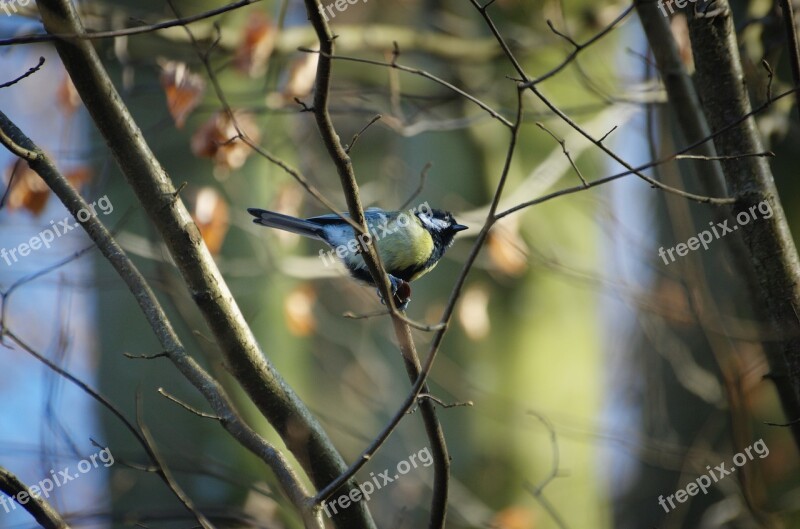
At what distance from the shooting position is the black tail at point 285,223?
351cm

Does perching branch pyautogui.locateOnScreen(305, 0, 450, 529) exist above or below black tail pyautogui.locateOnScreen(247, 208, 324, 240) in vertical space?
below

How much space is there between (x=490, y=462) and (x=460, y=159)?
230 cm

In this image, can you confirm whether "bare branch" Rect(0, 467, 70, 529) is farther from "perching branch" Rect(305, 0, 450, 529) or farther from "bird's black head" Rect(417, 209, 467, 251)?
"bird's black head" Rect(417, 209, 467, 251)

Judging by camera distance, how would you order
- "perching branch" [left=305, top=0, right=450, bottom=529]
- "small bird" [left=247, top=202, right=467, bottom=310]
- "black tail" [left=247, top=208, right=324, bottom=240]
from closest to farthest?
"perching branch" [left=305, top=0, right=450, bottom=529] < "black tail" [left=247, top=208, right=324, bottom=240] < "small bird" [left=247, top=202, right=467, bottom=310]

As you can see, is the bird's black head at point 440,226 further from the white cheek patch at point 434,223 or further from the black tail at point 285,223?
the black tail at point 285,223

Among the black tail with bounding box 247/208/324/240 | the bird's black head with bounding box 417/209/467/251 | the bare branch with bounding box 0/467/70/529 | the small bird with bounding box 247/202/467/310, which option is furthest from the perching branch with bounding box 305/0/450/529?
the bird's black head with bounding box 417/209/467/251

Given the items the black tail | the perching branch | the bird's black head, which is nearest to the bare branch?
the perching branch

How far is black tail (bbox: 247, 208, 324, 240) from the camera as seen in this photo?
351 cm

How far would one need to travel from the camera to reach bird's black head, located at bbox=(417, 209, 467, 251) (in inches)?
164

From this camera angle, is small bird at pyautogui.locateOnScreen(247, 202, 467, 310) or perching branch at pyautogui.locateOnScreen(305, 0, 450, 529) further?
small bird at pyautogui.locateOnScreen(247, 202, 467, 310)

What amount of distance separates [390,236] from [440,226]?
1.44ft

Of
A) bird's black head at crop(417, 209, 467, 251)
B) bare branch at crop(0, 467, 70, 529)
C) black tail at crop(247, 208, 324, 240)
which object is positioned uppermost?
bird's black head at crop(417, 209, 467, 251)

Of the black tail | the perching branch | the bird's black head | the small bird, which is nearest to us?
the perching branch

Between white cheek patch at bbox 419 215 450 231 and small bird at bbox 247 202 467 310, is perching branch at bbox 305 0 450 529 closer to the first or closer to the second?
small bird at bbox 247 202 467 310
